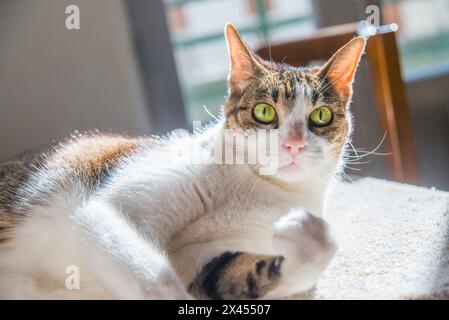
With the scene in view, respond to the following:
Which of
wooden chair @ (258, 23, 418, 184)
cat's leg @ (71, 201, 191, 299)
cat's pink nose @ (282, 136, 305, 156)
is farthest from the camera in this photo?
wooden chair @ (258, 23, 418, 184)

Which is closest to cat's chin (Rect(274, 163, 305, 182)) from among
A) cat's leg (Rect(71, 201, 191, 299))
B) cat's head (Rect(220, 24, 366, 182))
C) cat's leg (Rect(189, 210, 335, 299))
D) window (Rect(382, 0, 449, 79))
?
cat's head (Rect(220, 24, 366, 182))

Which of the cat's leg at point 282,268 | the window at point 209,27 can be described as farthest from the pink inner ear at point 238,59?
the cat's leg at point 282,268

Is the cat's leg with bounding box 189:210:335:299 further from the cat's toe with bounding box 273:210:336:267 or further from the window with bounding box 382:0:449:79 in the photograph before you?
the window with bounding box 382:0:449:79

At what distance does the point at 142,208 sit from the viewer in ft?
2.57

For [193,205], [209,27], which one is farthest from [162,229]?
[209,27]

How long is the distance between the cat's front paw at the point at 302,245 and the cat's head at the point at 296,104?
0.15 m

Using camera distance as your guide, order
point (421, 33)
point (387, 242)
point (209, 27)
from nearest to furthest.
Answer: point (387, 242), point (209, 27), point (421, 33)

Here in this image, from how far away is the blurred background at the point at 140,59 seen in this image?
959 millimetres

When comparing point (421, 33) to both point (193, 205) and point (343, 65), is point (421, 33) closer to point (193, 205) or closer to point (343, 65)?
point (343, 65)

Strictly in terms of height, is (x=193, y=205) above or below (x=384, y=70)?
below

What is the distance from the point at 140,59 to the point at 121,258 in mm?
458

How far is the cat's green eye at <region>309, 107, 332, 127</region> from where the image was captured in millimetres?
838

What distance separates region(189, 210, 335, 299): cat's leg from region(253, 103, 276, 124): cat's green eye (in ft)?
0.58

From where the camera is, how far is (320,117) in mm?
846
